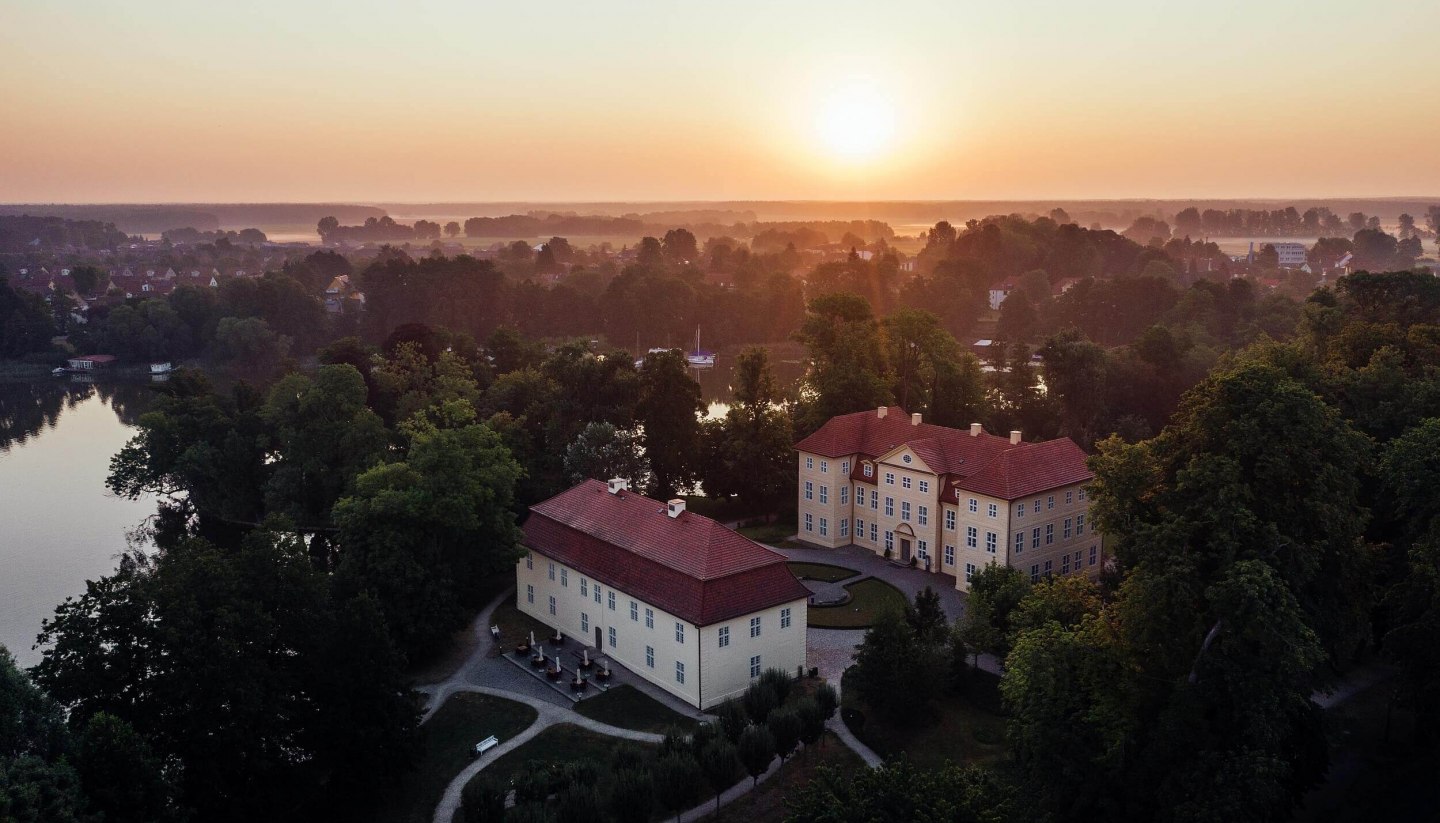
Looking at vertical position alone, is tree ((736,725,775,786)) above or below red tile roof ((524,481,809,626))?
below

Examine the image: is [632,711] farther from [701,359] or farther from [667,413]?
[701,359]

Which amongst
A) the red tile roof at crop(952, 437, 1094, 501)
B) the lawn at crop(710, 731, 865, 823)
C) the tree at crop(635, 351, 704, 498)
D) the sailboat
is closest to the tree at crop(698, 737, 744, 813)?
the lawn at crop(710, 731, 865, 823)

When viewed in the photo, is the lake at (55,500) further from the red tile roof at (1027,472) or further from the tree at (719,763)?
the red tile roof at (1027,472)

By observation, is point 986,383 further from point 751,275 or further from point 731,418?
point 751,275

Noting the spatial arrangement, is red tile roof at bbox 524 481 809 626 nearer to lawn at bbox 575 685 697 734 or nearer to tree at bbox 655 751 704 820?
lawn at bbox 575 685 697 734

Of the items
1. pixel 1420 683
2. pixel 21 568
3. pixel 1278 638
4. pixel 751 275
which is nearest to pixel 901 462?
pixel 1420 683

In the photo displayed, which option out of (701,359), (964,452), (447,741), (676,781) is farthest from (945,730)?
(701,359)
